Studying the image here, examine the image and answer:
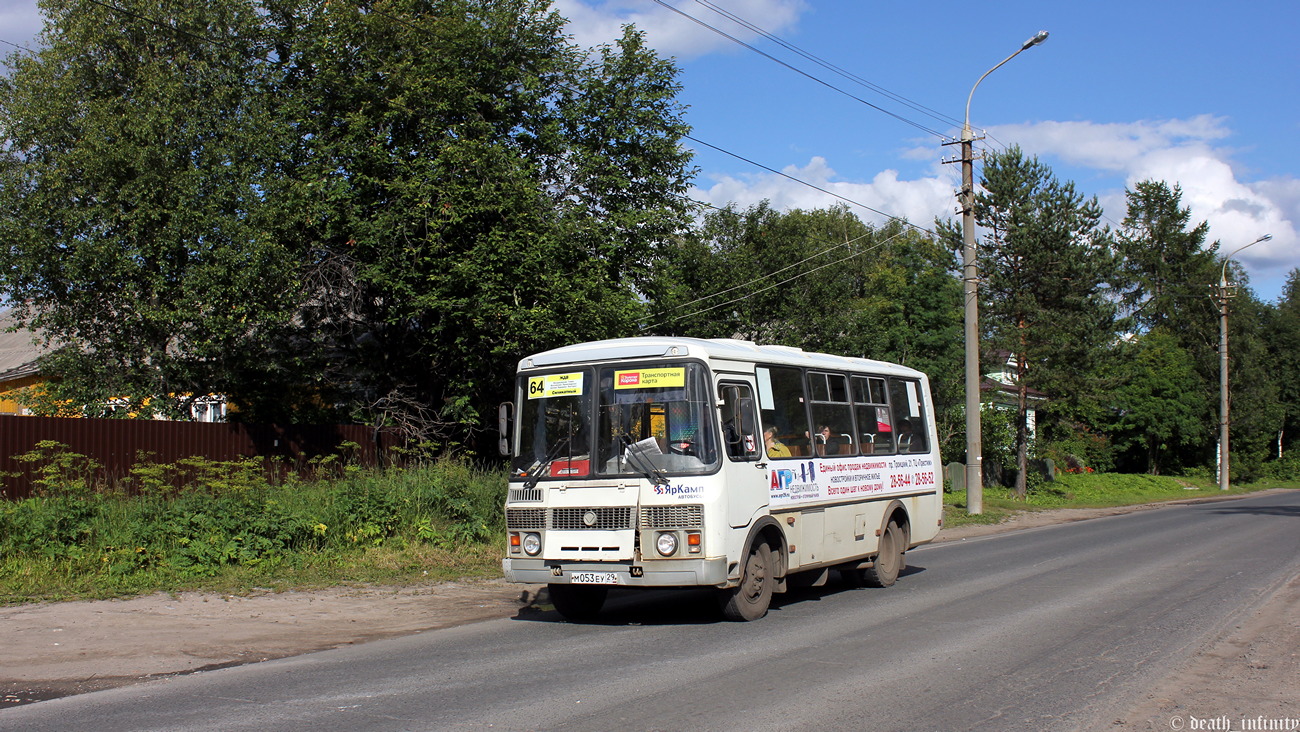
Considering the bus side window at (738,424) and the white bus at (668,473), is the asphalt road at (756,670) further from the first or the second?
the bus side window at (738,424)

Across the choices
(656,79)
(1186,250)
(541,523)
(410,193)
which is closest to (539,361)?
(541,523)

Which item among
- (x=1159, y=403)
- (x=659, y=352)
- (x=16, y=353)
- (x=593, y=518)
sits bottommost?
(x=593, y=518)

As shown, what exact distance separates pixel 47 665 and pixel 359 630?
2730 millimetres

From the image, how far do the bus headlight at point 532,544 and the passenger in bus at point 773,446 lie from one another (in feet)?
8.49

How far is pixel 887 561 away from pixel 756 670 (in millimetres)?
6052

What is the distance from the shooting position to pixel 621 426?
10078mm

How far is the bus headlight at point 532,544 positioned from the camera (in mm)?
10070

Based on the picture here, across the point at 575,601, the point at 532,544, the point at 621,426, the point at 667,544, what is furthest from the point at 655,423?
the point at 575,601

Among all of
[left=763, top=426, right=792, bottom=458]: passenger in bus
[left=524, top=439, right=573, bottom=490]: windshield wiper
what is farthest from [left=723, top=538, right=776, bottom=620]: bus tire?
[left=524, top=439, right=573, bottom=490]: windshield wiper

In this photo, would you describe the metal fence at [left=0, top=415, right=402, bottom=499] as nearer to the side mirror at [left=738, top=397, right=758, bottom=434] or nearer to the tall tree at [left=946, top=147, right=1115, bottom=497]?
the side mirror at [left=738, top=397, right=758, bottom=434]

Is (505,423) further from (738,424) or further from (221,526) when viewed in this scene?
(221,526)

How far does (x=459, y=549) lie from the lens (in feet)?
48.3

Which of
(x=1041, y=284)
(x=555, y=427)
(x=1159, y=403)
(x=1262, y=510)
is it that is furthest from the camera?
(x=1159, y=403)

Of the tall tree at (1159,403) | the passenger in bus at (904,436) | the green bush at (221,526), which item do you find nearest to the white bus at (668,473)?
the passenger in bus at (904,436)
